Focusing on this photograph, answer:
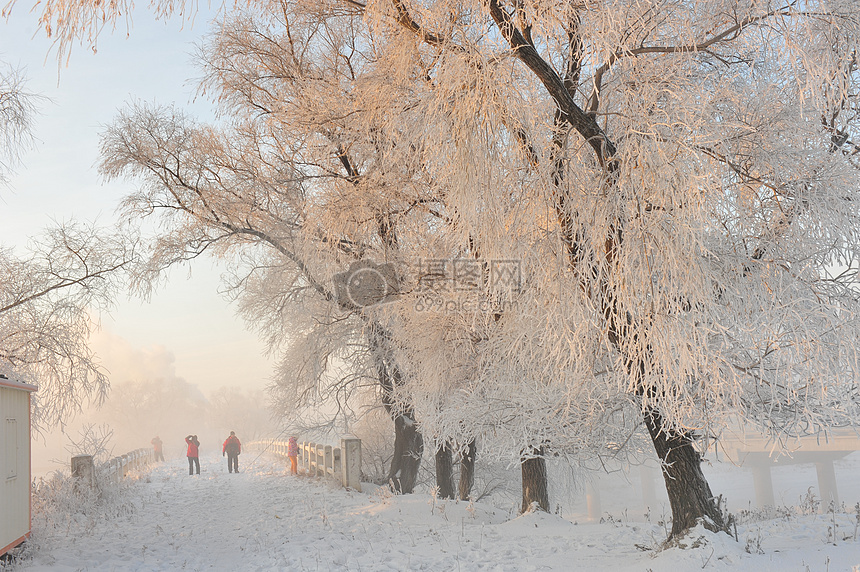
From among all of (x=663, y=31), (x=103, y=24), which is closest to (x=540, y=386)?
(x=663, y=31)

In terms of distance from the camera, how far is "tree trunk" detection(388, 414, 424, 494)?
12.5 m

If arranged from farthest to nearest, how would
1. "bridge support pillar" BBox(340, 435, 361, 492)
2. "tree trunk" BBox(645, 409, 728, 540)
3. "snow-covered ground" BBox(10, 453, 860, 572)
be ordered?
1. "bridge support pillar" BBox(340, 435, 361, 492)
2. "tree trunk" BBox(645, 409, 728, 540)
3. "snow-covered ground" BBox(10, 453, 860, 572)

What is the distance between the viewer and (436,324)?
315 inches

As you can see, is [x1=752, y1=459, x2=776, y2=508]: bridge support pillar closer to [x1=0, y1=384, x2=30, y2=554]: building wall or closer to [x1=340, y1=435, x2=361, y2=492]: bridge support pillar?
[x1=340, y1=435, x2=361, y2=492]: bridge support pillar

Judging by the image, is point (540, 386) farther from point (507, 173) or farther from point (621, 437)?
point (507, 173)

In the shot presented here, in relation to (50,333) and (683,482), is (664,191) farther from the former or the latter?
(50,333)

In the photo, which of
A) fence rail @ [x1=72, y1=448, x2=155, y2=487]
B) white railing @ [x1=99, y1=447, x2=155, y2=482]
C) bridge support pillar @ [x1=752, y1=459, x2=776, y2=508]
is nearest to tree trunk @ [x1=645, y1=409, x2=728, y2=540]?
fence rail @ [x1=72, y1=448, x2=155, y2=487]

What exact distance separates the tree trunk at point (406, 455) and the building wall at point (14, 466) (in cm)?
687

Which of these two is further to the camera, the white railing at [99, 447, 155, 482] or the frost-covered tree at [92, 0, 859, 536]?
the white railing at [99, 447, 155, 482]

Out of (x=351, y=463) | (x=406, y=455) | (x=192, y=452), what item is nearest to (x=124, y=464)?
(x=192, y=452)

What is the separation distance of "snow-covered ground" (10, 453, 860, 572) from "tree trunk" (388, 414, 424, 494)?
2425 mm

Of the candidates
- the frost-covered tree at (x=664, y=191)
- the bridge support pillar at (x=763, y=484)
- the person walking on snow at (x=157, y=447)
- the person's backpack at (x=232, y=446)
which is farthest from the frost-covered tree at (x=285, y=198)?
the bridge support pillar at (x=763, y=484)

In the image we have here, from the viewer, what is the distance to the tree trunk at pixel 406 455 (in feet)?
41.1

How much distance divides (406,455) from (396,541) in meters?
5.72
